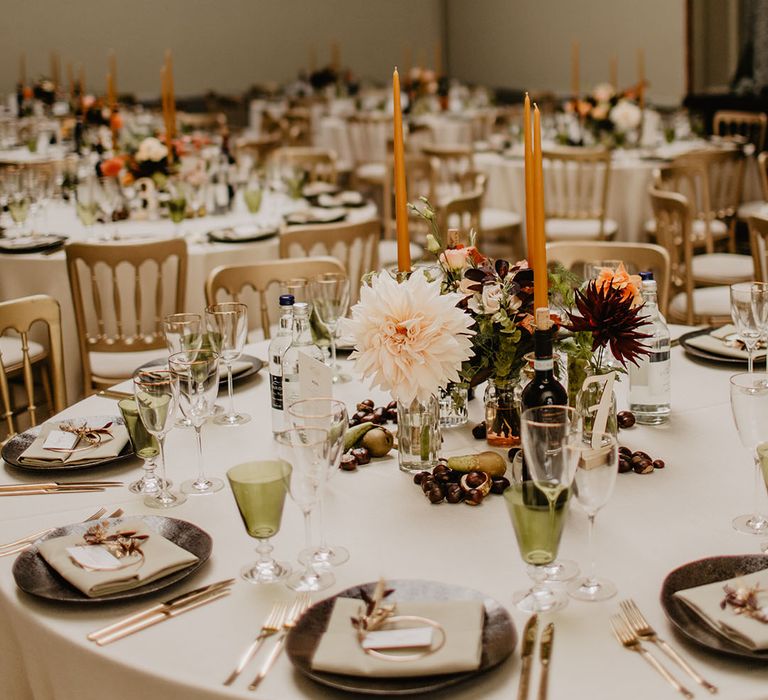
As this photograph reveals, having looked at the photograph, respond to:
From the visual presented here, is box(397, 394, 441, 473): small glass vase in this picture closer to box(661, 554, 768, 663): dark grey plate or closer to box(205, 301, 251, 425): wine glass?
box(205, 301, 251, 425): wine glass

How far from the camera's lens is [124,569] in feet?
4.69

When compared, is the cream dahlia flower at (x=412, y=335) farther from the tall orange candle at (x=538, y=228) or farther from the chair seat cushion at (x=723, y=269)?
the chair seat cushion at (x=723, y=269)

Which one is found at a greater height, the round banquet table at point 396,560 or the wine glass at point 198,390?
the wine glass at point 198,390

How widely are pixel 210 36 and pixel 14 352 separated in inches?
389

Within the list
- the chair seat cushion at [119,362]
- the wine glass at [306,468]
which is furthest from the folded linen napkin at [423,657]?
the chair seat cushion at [119,362]

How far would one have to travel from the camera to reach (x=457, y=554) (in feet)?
4.93

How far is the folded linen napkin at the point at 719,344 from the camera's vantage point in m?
2.31

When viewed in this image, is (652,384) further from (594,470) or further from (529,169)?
(594,470)

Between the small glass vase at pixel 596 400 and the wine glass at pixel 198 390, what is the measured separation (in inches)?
23.7

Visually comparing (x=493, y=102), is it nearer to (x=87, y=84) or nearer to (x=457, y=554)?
(x=87, y=84)

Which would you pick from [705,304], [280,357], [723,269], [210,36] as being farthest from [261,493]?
[210,36]

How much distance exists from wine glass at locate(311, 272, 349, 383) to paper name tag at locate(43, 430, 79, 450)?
0.61 meters

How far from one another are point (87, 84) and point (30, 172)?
26.0 ft

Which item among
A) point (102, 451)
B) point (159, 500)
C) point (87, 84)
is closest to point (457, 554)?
point (159, 500)
